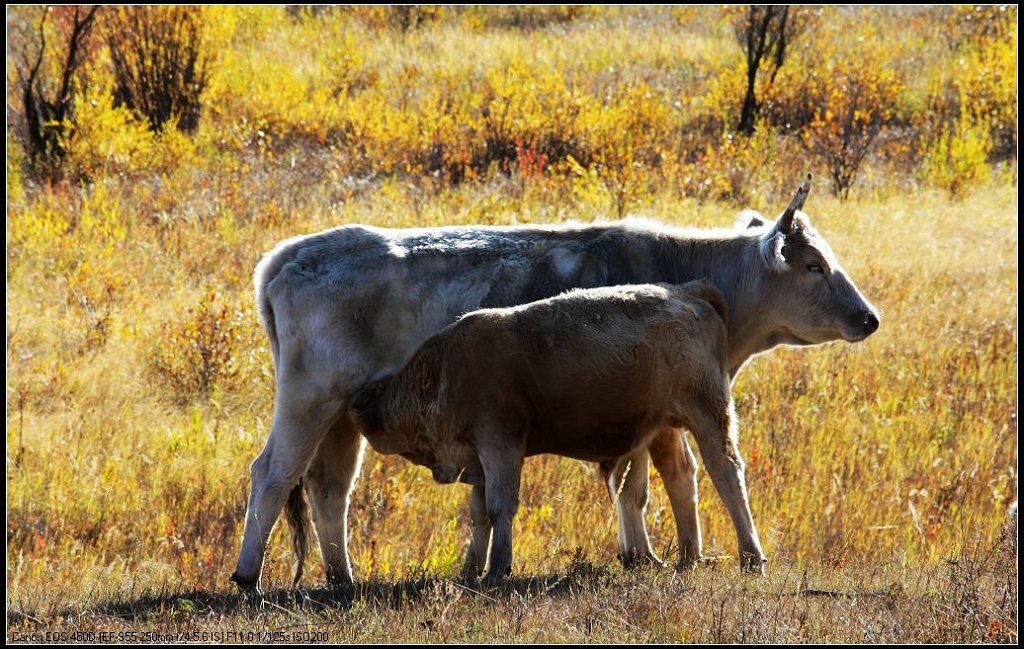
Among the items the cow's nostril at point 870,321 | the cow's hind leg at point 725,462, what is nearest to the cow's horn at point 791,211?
the cow's nostril at point 870,321

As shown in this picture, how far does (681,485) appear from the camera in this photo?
281 inches

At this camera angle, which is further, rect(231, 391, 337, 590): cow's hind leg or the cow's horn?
rect(231, 391, 337, 590): cow's hind leg

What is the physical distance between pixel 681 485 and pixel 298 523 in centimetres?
224

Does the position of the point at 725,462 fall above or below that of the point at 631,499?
above

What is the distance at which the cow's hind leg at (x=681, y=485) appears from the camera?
711 centimetres

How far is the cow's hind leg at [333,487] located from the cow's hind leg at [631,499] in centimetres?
156

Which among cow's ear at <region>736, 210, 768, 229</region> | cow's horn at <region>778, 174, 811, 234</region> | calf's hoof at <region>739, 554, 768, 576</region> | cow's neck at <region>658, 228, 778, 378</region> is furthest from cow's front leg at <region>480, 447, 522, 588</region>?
cow's ear at <region>736, 210, 768, 229</region>

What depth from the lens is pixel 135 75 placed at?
2044 cm

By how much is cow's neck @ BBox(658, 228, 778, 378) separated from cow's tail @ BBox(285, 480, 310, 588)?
2473 mm

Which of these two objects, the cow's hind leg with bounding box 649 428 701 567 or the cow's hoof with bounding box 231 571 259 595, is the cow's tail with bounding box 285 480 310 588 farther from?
the cow's hind leg with bounding box 649 428 701 567

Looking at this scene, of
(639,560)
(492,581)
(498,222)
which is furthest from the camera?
(498,222)

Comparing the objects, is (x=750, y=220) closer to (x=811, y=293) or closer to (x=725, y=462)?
(x=811, y=293)

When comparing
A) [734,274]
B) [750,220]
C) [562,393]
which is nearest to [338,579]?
[562,393]

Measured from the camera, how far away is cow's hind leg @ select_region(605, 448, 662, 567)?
7.32 meters
